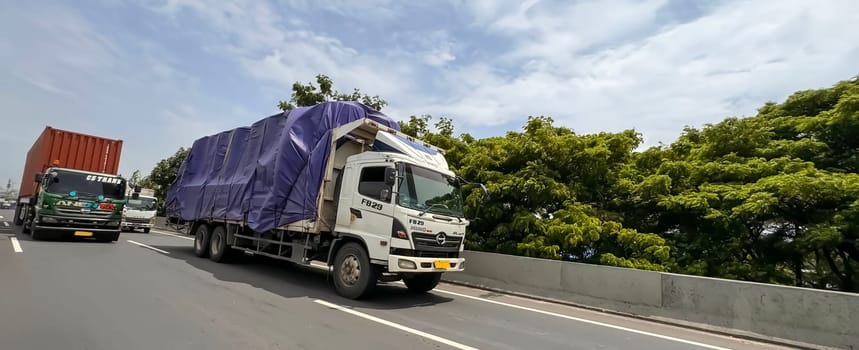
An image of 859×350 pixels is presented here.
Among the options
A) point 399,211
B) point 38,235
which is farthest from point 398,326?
point 38,235

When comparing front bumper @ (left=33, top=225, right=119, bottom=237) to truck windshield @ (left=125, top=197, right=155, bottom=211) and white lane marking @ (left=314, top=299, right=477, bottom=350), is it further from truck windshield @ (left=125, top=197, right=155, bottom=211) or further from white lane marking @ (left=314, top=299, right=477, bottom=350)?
white lane marking @ (left=314, top=299, right=477, bottom=350)

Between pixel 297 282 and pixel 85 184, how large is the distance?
10.1m

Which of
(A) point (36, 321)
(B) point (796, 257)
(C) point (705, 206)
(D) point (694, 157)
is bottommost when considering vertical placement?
(A) point (36, 321)

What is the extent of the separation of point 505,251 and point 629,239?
3176mm

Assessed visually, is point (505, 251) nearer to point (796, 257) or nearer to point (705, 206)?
point (705, 206)

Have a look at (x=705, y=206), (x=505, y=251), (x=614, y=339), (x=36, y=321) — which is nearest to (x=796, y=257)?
(x=705, y=206)

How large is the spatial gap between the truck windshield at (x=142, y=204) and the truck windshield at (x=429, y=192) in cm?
1988

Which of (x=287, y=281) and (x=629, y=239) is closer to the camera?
(x=287, y=281)

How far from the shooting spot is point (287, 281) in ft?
28.5

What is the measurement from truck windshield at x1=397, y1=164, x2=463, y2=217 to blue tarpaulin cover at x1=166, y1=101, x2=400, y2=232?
6.14ft

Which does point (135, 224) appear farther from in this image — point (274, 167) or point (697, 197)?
point (697, 197)

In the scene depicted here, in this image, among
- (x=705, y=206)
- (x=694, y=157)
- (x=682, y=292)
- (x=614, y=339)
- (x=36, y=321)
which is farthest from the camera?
(x=694, y=157)

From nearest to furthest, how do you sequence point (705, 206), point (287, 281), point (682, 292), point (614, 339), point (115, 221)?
point (614, 339) < point (682, 292) < point (287, 281) < point (705, 206) < point (115, 221)

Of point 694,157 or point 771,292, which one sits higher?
point 694,157
